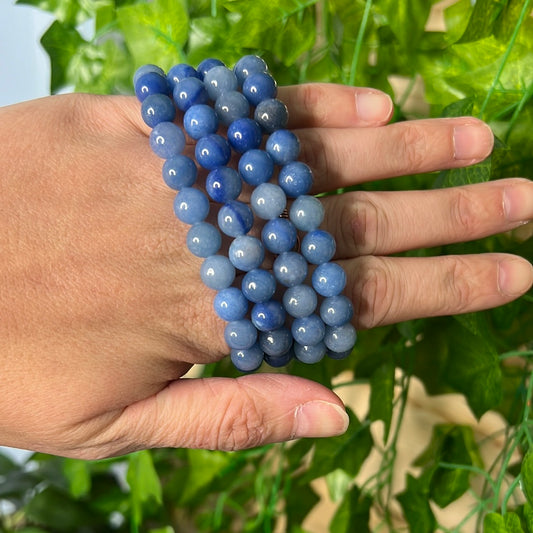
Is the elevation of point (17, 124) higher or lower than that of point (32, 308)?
higher

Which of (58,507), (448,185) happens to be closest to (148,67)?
(448,185)

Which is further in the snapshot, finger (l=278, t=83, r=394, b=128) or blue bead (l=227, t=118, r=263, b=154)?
finger (l=278, t=83, r=394, b=128)

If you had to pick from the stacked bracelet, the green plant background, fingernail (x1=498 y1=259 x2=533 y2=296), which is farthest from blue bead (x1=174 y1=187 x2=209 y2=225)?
fingernail (x1=498 y1=259 x2=533 y2=296)

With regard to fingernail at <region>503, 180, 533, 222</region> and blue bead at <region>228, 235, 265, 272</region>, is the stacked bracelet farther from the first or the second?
fingernail at <region>503, 180, 533, 222</region>

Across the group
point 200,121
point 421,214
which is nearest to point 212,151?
point 200,121

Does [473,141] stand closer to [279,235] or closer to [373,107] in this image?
[373,107]

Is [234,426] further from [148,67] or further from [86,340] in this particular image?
[148,67]

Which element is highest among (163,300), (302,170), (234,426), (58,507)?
(302,170)
